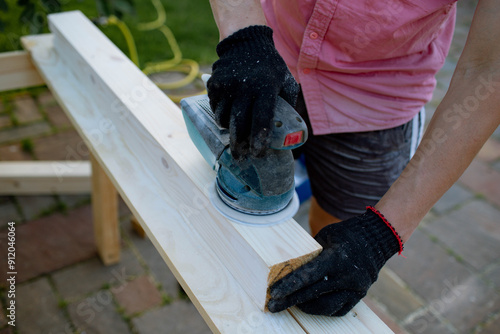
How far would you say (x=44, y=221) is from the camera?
8.13ft

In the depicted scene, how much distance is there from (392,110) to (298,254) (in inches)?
26.6

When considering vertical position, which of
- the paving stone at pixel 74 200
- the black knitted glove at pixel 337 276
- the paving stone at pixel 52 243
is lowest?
the paving stone at pixel 52 243

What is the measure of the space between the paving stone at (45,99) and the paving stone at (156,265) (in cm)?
142

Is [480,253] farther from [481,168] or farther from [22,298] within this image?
[22,298]

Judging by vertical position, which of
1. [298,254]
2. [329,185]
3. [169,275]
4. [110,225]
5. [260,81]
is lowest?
[169,275]

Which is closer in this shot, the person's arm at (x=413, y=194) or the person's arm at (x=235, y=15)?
the person's arm at (x=413, y=194)

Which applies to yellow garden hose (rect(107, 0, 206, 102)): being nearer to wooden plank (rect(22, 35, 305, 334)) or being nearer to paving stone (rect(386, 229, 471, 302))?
wooden plank (rect(22, 35, 305, 334))

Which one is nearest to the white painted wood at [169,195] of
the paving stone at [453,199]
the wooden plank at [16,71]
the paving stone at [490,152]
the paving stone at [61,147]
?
the wooden plank at [16,71]

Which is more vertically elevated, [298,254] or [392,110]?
[392,110]

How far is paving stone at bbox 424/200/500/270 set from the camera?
262 cm

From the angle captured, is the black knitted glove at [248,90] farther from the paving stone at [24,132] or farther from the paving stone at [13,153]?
the paving stone at [24,132]

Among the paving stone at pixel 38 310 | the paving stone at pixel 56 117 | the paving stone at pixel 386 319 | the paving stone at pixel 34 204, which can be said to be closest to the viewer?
the paving stone at pixel 386 319

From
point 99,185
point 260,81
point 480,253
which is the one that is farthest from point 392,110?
point 480,253

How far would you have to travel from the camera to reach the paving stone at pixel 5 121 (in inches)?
120
